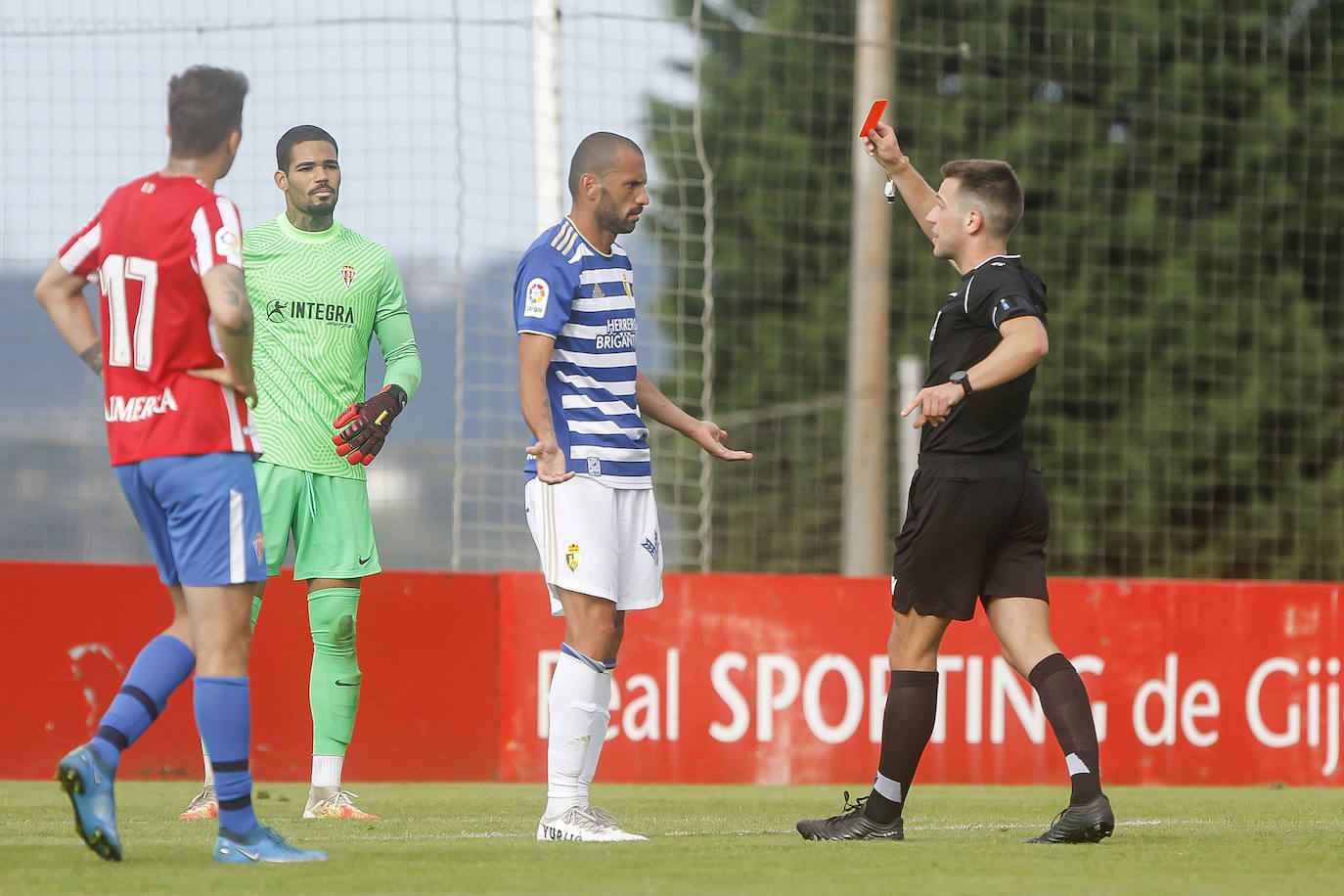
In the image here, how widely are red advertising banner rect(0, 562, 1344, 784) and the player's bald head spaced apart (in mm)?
3765

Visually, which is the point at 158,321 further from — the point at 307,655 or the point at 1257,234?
the point at 1257,234

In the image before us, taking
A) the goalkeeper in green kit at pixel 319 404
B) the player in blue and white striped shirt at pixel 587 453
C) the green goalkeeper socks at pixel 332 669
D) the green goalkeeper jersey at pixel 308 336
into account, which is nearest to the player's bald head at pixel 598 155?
the player in blue and white striped shirt at pixel 587 453

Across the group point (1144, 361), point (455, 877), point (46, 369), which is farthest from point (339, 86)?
point (1144, 361)

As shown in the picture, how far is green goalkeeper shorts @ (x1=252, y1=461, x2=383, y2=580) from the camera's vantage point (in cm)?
640

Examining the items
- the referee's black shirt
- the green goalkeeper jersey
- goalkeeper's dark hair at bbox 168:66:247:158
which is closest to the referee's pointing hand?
the referee's black shirt

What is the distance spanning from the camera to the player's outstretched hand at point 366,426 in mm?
6266

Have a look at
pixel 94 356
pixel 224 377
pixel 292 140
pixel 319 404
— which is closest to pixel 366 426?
pixel 319 404

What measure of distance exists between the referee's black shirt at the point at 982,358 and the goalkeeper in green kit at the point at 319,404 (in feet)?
6.53

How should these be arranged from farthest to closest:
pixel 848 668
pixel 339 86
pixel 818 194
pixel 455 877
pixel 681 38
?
pixel 818 194 → pixel 681 38 → pixel 339 86 → pixel 848 668 → pixel 455 877

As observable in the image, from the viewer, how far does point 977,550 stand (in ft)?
17.6

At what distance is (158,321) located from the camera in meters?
4.52

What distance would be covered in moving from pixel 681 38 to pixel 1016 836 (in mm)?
7752

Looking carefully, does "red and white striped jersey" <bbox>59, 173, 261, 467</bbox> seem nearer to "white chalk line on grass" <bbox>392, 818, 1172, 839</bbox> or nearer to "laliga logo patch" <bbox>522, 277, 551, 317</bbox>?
"laliga logo patch" <bbox>522, 277, 551, 317</bbox>

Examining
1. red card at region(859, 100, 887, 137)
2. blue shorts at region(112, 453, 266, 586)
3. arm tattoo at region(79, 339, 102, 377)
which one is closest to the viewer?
blue shorts at region(112, 453, 266, 586)
